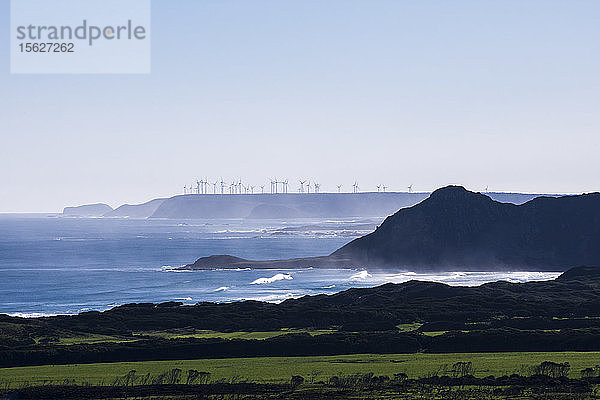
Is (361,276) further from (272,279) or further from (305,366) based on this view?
(305,366)

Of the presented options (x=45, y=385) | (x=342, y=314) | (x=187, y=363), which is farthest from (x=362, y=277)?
(x=45, y=385)

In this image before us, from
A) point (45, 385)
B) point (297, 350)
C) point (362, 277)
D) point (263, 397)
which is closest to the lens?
point (263, 397)

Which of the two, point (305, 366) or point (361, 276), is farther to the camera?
point (361, 276)

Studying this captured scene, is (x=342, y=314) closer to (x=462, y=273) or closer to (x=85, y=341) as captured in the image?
(x=85, y=341)

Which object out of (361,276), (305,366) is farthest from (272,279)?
(305,366)

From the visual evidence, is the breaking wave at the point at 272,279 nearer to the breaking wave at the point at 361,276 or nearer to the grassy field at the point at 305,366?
the breaking wave at the point at 361,276

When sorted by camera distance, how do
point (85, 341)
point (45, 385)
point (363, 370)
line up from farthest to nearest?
point (85, 341), point (363, 370), point (45, 385)

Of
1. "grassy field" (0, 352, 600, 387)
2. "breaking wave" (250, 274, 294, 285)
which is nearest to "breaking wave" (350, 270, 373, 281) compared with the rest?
"breaking wave" (250, 274, 294, 285)

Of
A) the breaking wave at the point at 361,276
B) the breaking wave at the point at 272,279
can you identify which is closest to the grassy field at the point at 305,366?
the breaking wave at the point at 272,279
